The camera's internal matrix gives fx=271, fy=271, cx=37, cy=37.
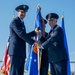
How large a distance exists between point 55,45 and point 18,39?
0.83 metres

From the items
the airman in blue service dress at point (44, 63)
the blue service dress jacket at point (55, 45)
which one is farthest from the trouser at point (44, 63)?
the blue service dress jacket at point (55, 45)

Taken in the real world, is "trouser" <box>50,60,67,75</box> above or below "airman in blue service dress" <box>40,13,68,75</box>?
below

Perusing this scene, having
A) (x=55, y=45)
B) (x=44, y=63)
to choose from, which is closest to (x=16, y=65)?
(x=44, y=63)

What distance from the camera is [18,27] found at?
527 cm

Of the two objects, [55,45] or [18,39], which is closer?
[18,39]

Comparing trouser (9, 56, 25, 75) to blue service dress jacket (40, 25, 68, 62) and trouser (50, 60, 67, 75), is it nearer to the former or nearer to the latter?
blue service dress jacket (40, 25, 68, 62)

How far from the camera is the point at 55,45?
561cm

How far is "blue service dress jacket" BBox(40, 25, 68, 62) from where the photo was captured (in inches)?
217

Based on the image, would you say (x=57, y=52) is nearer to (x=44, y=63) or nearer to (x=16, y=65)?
(x=44, y=63)

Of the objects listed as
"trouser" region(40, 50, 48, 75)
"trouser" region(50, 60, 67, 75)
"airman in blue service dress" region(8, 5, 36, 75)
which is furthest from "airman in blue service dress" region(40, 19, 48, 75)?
"airman in blue service dress" region(8, 5, 36, 75)

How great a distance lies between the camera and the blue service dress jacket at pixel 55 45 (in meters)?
5.51

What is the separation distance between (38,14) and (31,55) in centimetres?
102

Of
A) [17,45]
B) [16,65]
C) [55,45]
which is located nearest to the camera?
[16,65]

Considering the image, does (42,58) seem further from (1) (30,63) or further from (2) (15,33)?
(2) (15,33)
